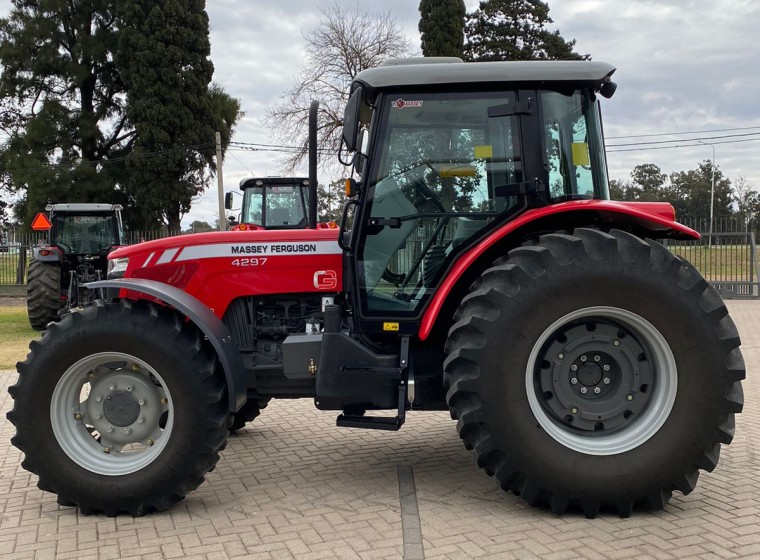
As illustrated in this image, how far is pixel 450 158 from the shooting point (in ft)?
13.6

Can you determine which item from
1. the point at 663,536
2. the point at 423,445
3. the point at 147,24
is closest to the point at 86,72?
the point at 147,24

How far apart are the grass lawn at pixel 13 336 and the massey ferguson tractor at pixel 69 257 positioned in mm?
464

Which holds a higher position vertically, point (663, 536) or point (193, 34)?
point (193, 34)

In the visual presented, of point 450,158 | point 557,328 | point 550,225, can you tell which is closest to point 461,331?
point 557,328

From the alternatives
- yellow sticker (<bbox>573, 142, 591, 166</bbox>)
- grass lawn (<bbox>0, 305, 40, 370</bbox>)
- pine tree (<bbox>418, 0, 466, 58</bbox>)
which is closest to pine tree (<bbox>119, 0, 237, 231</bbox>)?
pine tree (<bbox>418, 0, 466, 58</bbox>)

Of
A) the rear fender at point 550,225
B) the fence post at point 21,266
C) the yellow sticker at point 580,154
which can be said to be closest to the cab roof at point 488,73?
the yellow sticker at point 580,154

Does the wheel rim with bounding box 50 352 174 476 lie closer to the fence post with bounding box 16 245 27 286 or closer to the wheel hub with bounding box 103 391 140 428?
the wheel hub with bounding box 103 391 140 428

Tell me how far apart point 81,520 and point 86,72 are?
2772 cm

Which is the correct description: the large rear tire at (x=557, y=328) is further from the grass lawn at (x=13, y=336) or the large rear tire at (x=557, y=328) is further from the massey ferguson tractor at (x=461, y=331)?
the grass lawn at (x=13, y=336)

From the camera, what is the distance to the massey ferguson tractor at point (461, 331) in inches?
148

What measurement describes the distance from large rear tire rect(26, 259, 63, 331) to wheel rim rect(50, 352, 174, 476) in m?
9.86

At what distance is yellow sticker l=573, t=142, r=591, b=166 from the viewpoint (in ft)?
13.7

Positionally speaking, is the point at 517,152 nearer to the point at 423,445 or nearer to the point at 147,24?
the point at 423,445

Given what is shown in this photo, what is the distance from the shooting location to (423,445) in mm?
5438
